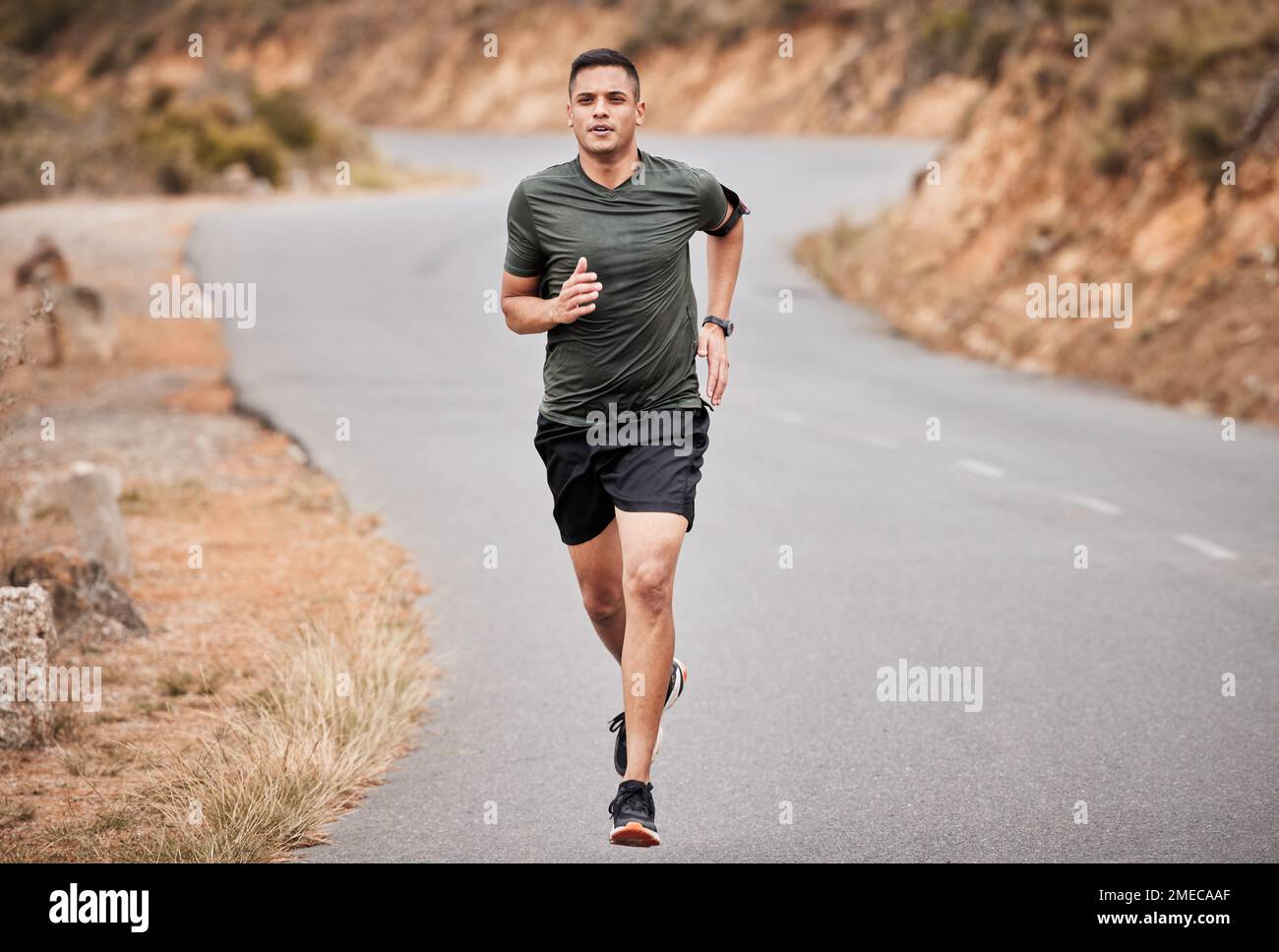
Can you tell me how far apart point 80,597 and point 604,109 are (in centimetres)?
402

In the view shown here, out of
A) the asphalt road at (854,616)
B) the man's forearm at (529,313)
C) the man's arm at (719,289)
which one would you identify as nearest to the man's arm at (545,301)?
the man's forearm at (529,313)

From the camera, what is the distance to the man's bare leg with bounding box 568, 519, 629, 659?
17.7ft

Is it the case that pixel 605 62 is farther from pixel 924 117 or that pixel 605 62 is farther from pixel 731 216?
pixel 924 117

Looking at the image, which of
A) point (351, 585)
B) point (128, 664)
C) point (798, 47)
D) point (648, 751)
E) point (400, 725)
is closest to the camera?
point (648, 751)

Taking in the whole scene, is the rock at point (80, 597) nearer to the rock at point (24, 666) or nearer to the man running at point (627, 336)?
the rock at point (24, 666)

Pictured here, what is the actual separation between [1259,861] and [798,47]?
165ft

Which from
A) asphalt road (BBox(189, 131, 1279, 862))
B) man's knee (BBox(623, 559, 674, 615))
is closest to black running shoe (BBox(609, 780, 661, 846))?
asphalt road (BBox(189, 131, 1279, 862))

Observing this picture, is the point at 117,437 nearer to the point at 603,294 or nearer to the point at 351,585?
the point at 351,585

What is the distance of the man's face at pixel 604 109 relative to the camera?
4992 mm

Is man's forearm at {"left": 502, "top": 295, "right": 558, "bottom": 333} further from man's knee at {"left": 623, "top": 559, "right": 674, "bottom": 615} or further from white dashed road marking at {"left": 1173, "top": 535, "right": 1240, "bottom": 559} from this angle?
white dashed road marking at {"left": 1173, "top": 535, "right": 1240, "bottom": 559}

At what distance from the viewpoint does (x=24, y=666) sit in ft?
19.8

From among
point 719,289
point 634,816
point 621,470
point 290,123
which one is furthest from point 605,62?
point 290,123

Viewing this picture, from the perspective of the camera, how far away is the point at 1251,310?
1666cm
